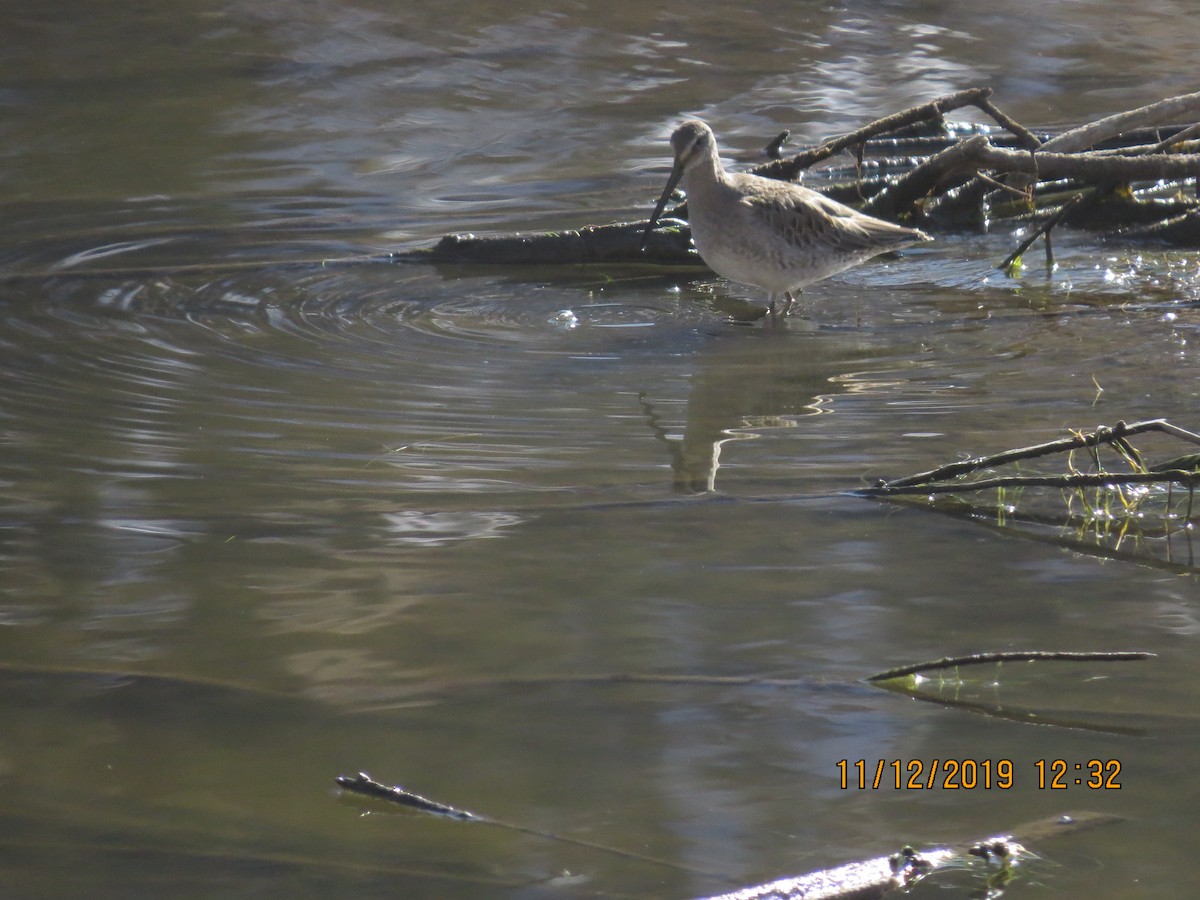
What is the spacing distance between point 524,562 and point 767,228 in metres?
4.04

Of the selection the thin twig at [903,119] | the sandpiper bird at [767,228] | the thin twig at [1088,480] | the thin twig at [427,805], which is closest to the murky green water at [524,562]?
the thin twig at [427,805]

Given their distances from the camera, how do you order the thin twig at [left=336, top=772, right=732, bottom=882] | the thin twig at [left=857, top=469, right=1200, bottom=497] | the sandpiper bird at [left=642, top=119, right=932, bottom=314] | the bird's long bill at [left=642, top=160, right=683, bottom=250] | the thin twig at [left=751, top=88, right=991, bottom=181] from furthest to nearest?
the thin twig at [left=751, top=88, right=991, bottom=181]
the bird's long bill at [left=642, top=160, right=683, bottom=250]
the sandpiper bird at [left=642, top=119, right=932, bottom=314]
the thin twig at [left=857, top=469, right=1200, bottom=497]
the thin twig at [left=336, top=772, right=732, bottom=882]

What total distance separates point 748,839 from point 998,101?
42.2 feet

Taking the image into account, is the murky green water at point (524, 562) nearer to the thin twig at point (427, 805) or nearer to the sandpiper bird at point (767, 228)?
the thin twig at point (427, 805)

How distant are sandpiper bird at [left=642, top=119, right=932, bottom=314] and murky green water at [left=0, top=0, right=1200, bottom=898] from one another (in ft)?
0.97

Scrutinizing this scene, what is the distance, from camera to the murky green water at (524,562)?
3.16 m

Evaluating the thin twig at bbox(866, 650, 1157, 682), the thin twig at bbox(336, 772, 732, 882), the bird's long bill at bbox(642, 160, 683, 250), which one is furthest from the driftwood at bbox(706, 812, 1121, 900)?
the bird's long bill at bbox(642, 160, 683, 250)

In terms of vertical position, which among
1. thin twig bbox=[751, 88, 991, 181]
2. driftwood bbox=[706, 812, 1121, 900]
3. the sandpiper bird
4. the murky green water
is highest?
thin twig bbox=[751, 88, 991, 181]

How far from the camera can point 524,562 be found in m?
4.52

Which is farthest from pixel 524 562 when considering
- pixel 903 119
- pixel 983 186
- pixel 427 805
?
pixel 983 186

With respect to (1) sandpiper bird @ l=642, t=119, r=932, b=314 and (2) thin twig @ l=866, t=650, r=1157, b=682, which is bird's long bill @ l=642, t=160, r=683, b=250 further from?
(2) thin twig @ l=866, t=650, r=1157, b=682

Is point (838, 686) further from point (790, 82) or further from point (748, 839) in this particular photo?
point (790, 82)

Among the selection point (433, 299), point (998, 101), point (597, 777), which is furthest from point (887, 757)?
point (998, 101)

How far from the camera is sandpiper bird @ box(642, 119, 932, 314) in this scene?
811cm
